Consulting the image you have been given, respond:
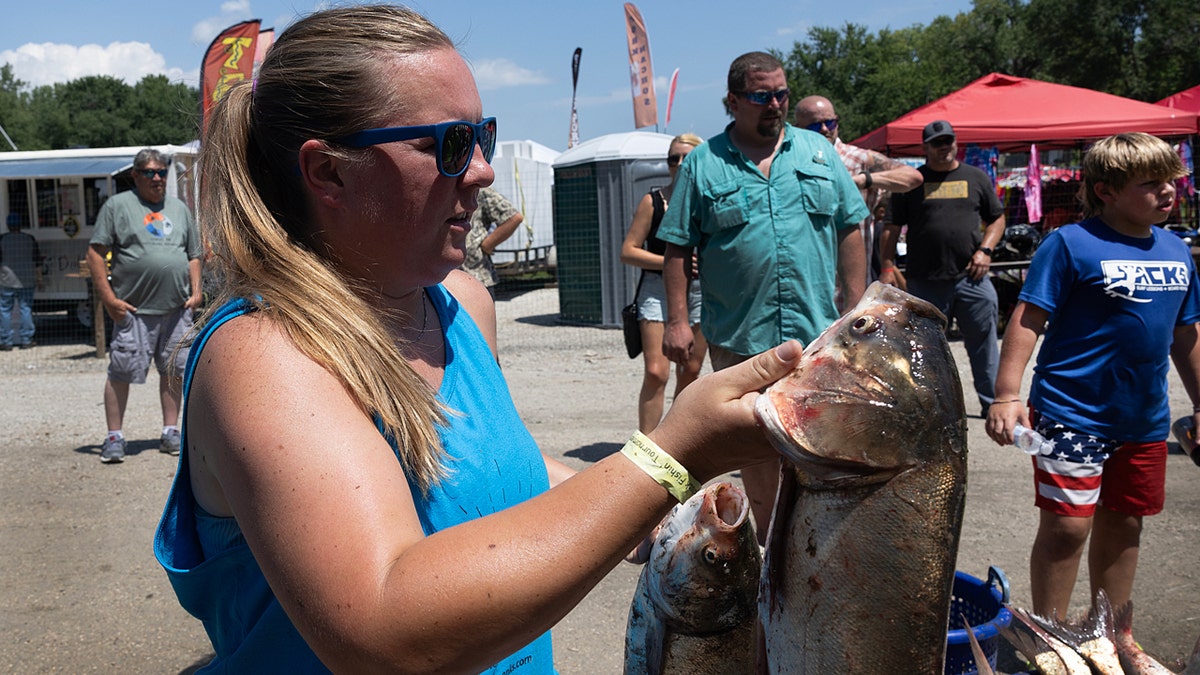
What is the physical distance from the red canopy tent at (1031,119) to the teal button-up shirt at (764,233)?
790 centimetres

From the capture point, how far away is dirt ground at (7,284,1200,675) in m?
4.07

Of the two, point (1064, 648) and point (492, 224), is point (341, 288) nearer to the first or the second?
point (1064, 648)

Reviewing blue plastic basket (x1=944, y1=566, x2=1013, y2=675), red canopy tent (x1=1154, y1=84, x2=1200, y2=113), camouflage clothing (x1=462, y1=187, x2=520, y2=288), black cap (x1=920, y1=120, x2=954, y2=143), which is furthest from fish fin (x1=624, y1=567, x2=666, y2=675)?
red canopy tent (x1=1154, y1=84, x2=1200, y2=113)

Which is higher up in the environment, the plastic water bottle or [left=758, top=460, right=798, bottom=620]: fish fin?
[left=758, top=460, right=798, bottom=620]: fish fin

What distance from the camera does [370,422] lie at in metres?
1.26

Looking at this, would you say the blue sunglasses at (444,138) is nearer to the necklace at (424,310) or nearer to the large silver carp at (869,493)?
the necklace at (424,310)

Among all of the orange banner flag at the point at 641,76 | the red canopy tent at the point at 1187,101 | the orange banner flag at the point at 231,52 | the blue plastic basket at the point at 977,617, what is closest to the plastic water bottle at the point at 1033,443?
the blue plastic basket at the point at 977,617

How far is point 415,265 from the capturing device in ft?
4.91

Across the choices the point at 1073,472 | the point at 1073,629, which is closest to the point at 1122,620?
the point at 1073,629

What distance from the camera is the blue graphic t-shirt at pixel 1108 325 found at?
143 inches

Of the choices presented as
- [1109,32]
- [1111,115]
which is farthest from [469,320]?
[1109,32]

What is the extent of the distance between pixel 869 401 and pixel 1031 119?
42.0 feet

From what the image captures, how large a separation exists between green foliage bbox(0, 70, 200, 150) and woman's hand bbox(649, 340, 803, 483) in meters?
61.7

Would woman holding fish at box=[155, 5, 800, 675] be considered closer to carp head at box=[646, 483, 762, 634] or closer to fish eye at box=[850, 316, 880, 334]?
fish eye at box=[850, 316, 880, 334]
